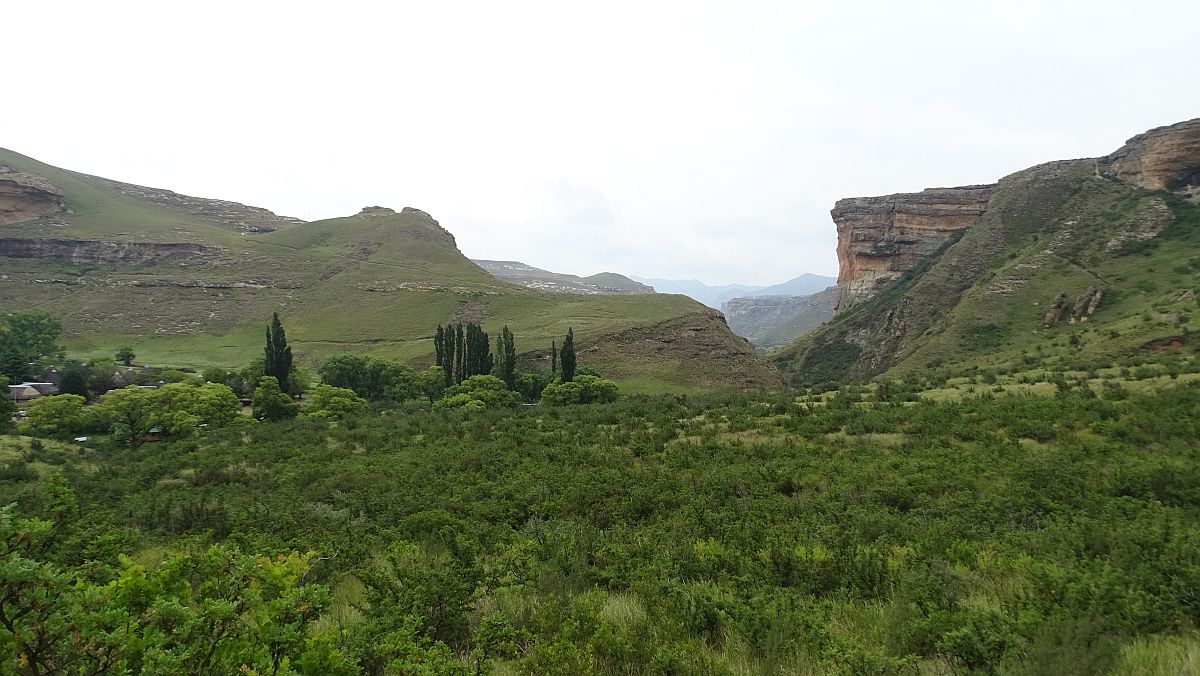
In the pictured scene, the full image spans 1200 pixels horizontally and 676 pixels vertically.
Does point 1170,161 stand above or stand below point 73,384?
above

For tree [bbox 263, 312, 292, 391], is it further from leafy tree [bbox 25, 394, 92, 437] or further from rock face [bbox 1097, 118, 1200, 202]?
rock face [bbox 1097, 118, 1200, 202]

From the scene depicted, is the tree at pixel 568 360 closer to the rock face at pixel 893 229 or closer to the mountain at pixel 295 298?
the mountain at pixel 295 298

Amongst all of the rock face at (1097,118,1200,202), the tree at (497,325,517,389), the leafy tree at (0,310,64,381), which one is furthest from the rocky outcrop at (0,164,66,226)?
the rock face at (1097,118,1200,202)

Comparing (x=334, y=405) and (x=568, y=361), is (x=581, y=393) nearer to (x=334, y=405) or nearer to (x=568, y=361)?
(x=568, y=361)

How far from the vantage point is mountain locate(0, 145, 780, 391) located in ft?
186

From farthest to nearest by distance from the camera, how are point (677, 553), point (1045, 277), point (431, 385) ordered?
1. point (1045, 277)
2. point (431, 385)
3. point (677, 553)

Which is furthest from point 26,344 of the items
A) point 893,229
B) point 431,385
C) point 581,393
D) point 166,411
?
point 893,229

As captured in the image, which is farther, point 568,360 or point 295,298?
point 295,298

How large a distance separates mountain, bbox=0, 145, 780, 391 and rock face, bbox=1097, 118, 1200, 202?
45452 mm

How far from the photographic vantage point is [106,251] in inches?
3676

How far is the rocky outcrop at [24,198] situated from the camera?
10000 cm

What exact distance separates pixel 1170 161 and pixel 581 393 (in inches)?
2653

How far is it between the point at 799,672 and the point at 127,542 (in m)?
9.22

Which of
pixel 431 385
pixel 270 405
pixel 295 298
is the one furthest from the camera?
pixel 295 298
